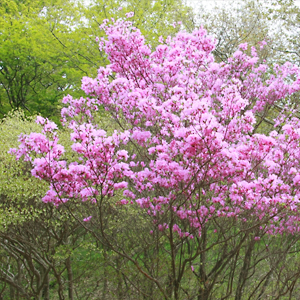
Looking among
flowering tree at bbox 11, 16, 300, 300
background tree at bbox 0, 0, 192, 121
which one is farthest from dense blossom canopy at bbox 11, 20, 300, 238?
background tree at bbox 0, 0, 192, 121

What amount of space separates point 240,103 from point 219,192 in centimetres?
139

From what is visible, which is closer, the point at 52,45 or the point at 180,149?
the point at 180,149

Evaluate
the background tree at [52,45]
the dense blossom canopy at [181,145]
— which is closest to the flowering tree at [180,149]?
the dense blossom canopy at [181,145]

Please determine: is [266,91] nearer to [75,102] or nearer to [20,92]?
[75,102]

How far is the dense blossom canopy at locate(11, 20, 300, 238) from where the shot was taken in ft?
11.7

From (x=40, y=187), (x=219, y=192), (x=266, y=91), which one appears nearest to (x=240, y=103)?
(x=219, y=192)

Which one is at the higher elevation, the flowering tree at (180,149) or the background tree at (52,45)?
the background tree at (52,45)

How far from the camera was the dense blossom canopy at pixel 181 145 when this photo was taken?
356cm

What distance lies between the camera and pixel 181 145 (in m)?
3.78

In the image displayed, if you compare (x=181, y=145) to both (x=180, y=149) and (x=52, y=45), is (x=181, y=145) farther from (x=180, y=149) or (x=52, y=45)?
(x=52, y=45)

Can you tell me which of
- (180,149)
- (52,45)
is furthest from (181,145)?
(52,45)

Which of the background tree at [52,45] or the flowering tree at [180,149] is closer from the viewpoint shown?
the flowering tree at [180,149]

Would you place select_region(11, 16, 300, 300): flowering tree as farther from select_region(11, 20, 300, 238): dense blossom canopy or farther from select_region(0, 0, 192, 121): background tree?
select_region(0, 0, 192, 121): background tree

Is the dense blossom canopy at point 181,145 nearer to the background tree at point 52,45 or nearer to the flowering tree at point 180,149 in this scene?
the flowering tree at point 180,149
